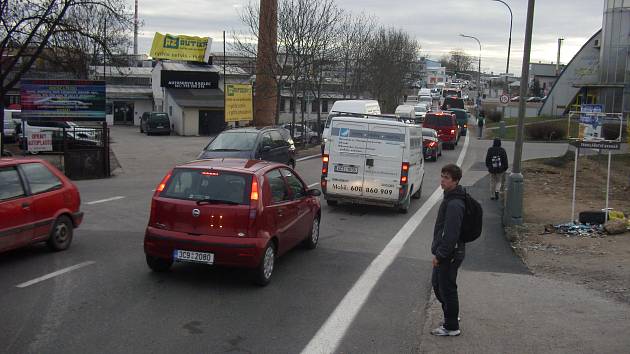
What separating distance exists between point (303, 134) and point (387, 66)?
75.5 feet

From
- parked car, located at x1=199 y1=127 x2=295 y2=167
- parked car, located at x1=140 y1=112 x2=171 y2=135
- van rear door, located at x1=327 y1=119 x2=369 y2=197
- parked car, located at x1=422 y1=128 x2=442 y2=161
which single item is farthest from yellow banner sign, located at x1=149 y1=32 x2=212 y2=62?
van rear door, located at x1=327 y1=119 x2=369 y2=197

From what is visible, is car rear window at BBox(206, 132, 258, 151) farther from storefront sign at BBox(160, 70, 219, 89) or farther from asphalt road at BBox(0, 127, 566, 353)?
storefront sign at BBox(160, 70, 219, 89)

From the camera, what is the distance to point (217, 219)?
7449 mm

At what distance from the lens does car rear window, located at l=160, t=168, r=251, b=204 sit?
7.60m

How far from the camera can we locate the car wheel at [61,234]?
918 cm

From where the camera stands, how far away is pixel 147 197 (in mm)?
16000

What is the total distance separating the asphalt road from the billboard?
1116cm

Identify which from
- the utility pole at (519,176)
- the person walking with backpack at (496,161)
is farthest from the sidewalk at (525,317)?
the person walking with backpack at (496,161)

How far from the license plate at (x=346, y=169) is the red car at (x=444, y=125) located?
74.4 ft

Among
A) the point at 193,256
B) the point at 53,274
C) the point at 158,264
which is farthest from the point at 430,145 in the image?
the point at 53,274

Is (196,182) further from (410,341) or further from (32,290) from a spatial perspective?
(410,341)

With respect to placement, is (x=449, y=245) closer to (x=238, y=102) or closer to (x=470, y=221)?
(x=470, y=221)

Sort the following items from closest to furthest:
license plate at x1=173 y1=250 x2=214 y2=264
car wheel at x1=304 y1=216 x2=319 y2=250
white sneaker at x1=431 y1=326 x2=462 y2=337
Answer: white sneaker at x1=431 y1=326 x2=462 y2=337, license plate at x1=173 y1=250 x2=214 y2=264, car wheel at x1=304 y1=216 x2=319 y2=250

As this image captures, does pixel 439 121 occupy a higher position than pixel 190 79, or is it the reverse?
pixel 190 79
